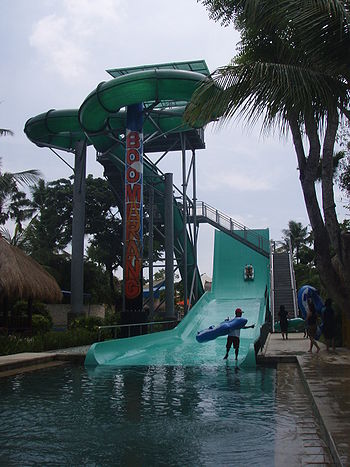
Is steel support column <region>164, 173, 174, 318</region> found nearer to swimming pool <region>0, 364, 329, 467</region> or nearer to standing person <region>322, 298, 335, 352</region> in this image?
standing person <region>322, 298, 335, 352</region>

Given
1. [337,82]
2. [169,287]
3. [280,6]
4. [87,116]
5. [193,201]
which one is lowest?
[169,287]

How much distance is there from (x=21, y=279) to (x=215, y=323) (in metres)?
7.54

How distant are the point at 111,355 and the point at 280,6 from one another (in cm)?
922

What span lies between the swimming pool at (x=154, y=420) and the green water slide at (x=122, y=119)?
10.7 m

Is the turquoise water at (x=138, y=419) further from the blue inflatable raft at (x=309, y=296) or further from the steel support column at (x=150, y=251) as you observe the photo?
the steel support column at (x=150, y=251)

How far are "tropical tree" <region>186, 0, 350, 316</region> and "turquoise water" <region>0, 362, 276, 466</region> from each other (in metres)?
1.68

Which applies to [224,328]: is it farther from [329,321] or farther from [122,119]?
[122,119]

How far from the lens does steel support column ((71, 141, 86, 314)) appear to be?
71.6ft

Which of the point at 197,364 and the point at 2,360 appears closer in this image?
the point at 2,360

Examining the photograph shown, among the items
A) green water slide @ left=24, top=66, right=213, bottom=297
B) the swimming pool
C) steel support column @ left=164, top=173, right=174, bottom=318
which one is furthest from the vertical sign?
the swimming pool

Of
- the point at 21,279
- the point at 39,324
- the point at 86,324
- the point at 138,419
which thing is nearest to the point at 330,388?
the point at 138,419

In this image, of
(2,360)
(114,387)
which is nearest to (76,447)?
(114,387)

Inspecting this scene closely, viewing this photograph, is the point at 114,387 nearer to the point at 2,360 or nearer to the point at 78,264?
the point at 2,360

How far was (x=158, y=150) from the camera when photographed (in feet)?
89.1
